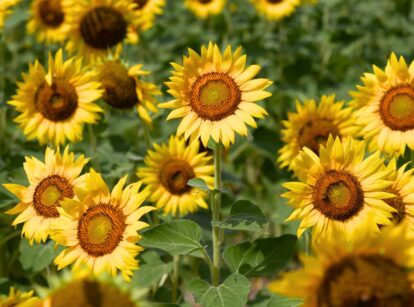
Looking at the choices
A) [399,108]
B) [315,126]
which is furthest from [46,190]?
[399,108]

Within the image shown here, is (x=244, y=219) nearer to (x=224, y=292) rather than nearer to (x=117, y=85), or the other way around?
(x=224, y=292)

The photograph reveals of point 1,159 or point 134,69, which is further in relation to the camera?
point 1,159

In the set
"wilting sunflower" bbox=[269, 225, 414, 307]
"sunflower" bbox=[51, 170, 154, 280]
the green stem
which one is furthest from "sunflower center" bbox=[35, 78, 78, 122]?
"wilting sunflower" bbox=[269, 225, 414, 307]

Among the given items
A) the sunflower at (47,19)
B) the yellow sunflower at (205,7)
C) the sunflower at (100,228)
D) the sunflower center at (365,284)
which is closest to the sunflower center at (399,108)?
the sunflower at (100,228)

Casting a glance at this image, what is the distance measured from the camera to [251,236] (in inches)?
207

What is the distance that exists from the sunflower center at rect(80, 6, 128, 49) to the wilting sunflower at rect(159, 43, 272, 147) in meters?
1.71

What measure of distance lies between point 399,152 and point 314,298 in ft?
5.32

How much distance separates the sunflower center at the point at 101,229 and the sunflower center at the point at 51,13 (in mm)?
3169

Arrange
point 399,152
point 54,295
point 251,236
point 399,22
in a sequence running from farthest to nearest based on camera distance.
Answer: point 399,22, point 251,236, point 399,152, point 54,295

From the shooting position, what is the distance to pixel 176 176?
3984mm

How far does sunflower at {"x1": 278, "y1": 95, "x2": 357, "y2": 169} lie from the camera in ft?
13.3

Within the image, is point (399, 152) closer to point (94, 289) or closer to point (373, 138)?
point (373, 138)

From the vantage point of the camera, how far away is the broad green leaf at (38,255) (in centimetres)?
347

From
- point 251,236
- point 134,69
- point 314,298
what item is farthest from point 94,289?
point 251,236
